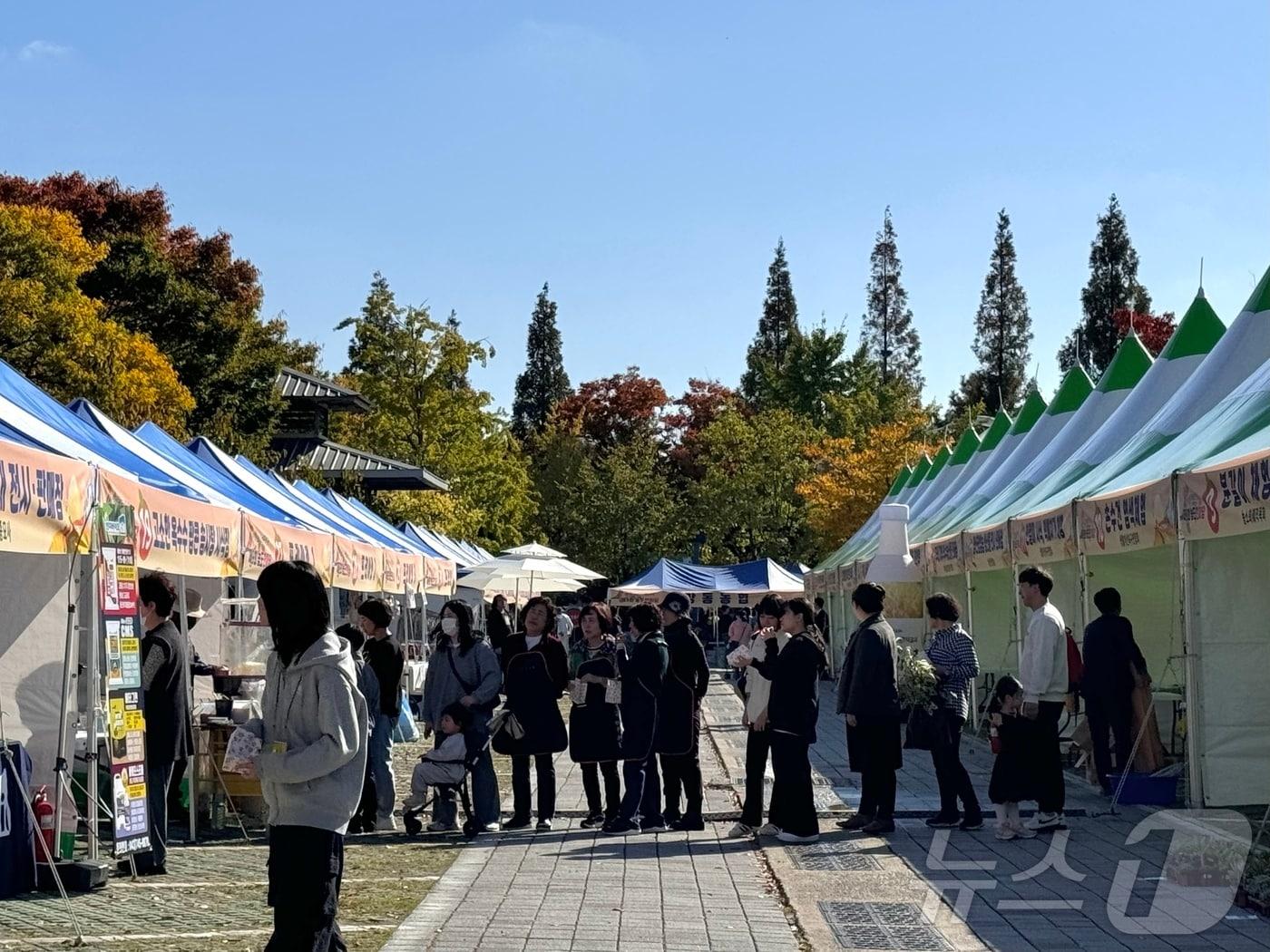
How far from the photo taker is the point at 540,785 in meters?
13.3

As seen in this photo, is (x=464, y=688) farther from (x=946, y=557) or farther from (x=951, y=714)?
(x=946, y=557)

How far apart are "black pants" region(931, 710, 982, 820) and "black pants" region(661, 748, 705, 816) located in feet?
6.12

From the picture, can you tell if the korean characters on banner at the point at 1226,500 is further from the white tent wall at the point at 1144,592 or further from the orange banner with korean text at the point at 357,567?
the orange banner with korean text at the point at 357,567

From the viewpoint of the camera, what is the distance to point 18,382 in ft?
37.6

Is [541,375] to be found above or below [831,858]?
above

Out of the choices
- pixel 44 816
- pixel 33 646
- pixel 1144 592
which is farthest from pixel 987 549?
pixel 44 816

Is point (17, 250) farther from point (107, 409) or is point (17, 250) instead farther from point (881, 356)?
point (881, 356)

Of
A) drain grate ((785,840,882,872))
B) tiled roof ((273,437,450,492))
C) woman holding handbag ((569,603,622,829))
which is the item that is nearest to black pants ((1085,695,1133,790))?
drain grate ((785,840,882,872))

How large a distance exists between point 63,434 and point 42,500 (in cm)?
193

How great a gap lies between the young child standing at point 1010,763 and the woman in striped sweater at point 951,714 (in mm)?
373

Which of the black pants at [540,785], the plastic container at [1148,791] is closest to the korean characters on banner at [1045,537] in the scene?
the plastic container at [1148,791]

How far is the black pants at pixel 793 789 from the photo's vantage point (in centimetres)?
1205

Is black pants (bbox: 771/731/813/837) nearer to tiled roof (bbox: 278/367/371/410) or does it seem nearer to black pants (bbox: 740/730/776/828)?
black pants (bbox: 740/730/776/828)

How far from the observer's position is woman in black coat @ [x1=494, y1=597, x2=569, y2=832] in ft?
43.0
